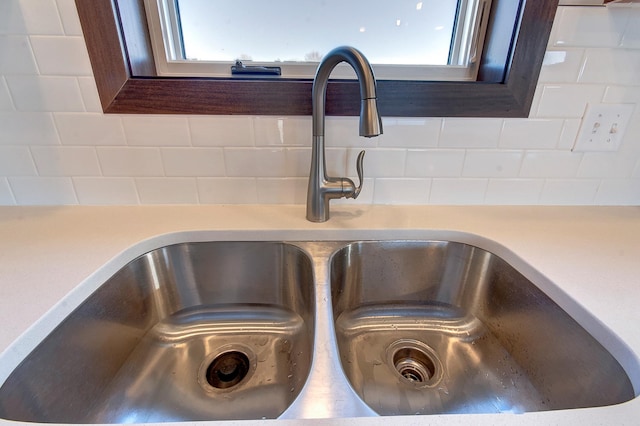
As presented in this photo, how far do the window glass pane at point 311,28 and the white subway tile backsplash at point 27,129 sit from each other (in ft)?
1.23

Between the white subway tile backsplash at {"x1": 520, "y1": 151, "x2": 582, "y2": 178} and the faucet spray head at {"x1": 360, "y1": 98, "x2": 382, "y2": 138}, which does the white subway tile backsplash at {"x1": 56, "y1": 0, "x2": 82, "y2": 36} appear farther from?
the white subway tile backsplash at {"x1": 520, "y1": 151, "x2": 582, "y2": 178}

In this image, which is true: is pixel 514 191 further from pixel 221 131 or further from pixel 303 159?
pixel 221 131

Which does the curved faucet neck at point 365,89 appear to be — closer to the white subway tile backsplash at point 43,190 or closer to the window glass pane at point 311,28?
the window glass pane at point 311,28

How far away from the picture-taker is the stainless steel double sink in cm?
46

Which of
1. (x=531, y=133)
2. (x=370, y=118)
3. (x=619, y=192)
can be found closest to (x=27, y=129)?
(x=370, y=118)

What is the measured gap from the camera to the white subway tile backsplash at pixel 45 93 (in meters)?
0.65

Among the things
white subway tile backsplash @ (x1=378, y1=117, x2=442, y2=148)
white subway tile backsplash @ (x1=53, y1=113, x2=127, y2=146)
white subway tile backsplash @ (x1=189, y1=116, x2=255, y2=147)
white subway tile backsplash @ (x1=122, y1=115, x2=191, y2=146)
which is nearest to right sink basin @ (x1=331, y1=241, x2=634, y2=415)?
white subway tile backsplash @ (x1=378, y1=117, x2=442, y2=148)

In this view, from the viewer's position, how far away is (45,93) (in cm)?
66

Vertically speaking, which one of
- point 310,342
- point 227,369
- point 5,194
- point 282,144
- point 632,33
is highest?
point 632,33

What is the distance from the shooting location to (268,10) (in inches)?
30.2

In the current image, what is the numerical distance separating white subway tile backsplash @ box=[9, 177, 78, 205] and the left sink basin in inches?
13.2

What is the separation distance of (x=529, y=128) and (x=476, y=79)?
19cm

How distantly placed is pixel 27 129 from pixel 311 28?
2.41 feet

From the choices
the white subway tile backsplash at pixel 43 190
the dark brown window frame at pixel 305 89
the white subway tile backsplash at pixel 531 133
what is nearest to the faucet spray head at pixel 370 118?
the dark brown window frame at pixel 305 89
